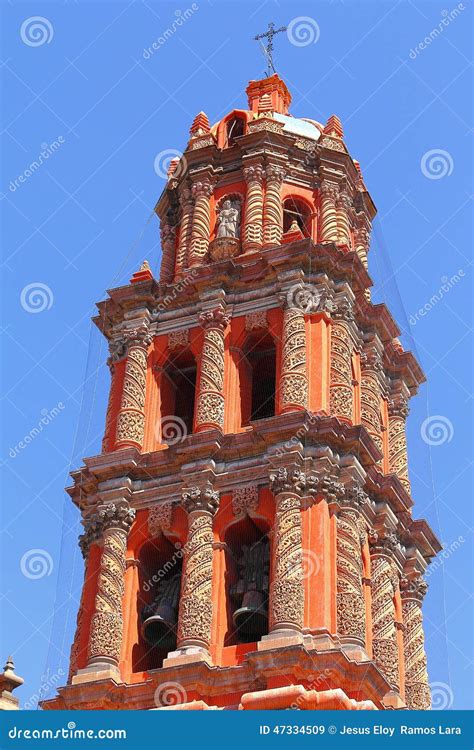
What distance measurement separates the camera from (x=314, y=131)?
38500 mm

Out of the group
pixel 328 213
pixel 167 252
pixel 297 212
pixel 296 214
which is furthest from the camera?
pixel 167 252

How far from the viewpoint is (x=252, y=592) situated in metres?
28.8

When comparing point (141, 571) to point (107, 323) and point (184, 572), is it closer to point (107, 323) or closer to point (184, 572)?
point (184, 572)

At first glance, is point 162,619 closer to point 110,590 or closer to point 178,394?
point 110,590

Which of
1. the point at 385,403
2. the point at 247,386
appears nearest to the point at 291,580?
the point at 247,386

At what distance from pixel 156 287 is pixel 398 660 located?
32.8 ft

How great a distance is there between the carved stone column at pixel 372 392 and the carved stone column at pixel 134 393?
484 centimetres

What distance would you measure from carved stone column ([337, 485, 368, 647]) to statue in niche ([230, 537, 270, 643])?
152cm

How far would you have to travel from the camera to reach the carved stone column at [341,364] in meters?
30.9

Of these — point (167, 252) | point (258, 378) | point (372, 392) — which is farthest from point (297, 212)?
point (372, 392)

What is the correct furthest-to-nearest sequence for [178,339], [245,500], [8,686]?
[178,339], [245,500], [8,686]

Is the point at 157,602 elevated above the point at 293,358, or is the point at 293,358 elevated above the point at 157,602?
the point at 293,358

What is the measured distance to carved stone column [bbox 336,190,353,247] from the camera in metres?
35.3

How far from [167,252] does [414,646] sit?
11585 millimetres
